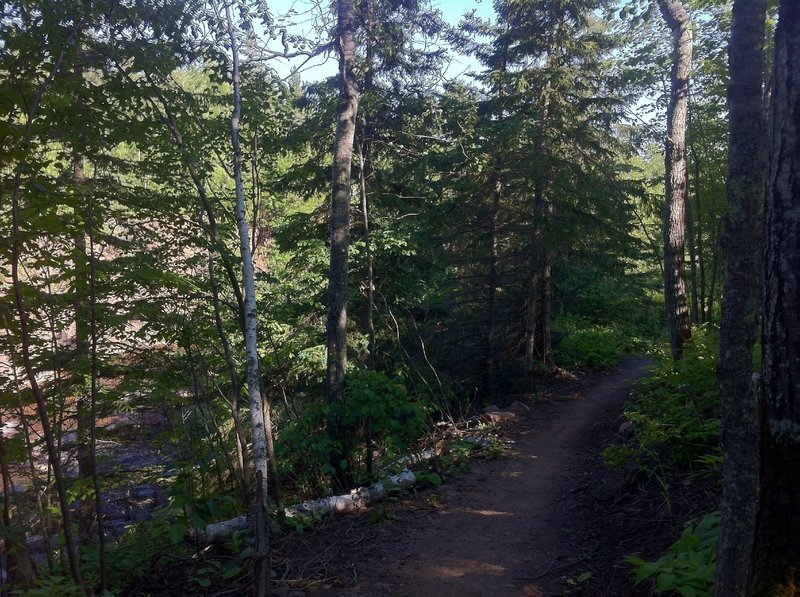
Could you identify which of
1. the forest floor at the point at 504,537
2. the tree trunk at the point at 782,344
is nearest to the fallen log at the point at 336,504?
the forest floor at the point at 504,537

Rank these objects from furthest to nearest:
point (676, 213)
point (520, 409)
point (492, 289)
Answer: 1. point (492, 289)
2. point (520, 409)
3. point (676, 213)

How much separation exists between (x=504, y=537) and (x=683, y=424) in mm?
2471

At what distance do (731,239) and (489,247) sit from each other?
12.4 metres

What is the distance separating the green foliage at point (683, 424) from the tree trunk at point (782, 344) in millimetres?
3979

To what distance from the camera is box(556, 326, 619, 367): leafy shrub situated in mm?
19594

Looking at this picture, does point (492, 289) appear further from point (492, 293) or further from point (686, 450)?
point (686, 450)

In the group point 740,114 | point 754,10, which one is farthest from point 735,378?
point 754,10

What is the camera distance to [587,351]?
65.6ft

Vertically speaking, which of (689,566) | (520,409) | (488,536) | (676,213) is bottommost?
(488,536)

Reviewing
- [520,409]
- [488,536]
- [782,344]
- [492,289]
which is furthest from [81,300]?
[492,289]

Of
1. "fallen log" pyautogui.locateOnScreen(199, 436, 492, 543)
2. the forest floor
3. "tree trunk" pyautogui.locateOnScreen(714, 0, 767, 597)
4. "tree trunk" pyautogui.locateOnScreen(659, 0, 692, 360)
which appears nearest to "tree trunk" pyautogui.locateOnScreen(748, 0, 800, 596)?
"tree trunk" pyautogui.locateOnScreen(714, 0, 767, 597)

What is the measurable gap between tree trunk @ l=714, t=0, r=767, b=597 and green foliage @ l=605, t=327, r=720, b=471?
2.82 meters

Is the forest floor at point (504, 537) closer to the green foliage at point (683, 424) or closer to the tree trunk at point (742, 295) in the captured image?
the green foliage at point (683, 424)

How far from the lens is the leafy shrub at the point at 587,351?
1959cm
